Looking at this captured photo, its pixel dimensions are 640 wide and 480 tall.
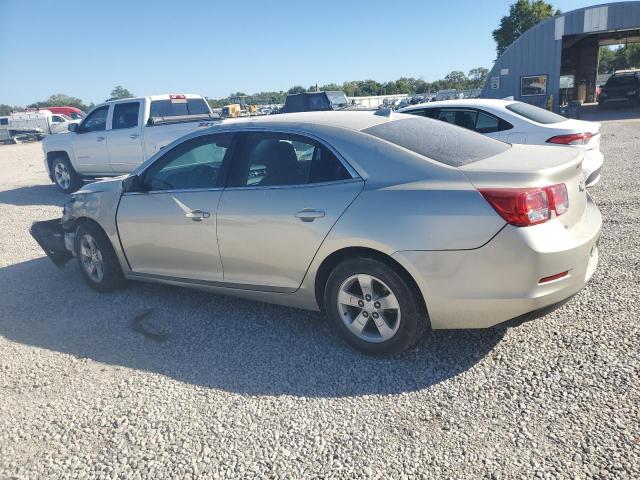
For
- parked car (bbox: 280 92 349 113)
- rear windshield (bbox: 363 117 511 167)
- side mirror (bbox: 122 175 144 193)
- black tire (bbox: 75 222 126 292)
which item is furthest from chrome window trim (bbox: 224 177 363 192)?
parked car (bbox: 280 92 349 113)

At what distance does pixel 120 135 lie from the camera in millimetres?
10289

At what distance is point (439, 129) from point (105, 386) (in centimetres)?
301

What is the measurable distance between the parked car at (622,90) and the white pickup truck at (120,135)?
25.1 m

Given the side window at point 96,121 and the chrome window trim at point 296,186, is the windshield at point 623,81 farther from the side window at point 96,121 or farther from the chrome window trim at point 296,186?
the chrome window trim at point 296,186

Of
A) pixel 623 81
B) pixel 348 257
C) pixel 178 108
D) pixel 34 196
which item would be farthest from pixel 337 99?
pixel 348 257

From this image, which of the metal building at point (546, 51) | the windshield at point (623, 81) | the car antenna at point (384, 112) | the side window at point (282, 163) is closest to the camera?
the side window at point (282, 163)

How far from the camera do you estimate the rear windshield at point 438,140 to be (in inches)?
128

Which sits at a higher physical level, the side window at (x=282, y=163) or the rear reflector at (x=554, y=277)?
the side window at (x=282, y=163)

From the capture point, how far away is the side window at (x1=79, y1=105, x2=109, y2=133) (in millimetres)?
10719

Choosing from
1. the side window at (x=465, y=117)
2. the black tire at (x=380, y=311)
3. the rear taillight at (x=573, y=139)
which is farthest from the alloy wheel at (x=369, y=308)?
the side window at (x=465, y=117)

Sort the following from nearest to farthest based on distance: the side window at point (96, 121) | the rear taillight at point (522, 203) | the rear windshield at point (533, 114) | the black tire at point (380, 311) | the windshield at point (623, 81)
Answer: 1. the rear taillight at point (522, 203)
2. the black tire at point (380, 311)
3. the rear windshield at point (533, 114)
4. the side window at point (96, 121)
5. the windshield at point (623, 81)

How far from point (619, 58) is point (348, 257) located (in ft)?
301

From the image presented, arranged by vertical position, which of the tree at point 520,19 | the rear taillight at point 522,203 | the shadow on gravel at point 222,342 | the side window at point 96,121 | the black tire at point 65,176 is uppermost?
the tree at point 520,19

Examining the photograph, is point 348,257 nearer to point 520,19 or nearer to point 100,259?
point 100,259
